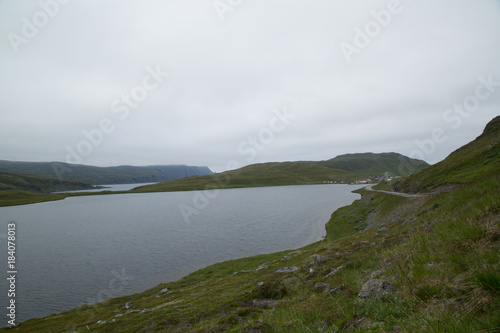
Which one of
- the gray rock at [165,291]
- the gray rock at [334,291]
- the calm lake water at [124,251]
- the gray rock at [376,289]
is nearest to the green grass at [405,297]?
the gray rock at [334,291]

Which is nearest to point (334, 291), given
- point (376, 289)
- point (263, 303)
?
point (376, 289)

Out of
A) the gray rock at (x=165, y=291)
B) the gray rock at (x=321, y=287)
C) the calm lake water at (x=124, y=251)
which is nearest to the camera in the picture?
the gray rock at (x=321, y=287)

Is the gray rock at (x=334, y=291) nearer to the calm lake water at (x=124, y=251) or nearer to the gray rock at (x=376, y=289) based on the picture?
the gray rock at (x=376, y=289)

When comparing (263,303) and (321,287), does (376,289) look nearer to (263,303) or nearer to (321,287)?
(321,287)

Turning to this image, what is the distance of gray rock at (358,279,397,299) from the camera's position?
318 inches

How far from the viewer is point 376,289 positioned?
8.49 metres

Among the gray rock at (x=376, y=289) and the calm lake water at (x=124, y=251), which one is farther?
the calm lake water at (x=124, y=251)

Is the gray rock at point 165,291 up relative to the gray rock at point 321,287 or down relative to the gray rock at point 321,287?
down

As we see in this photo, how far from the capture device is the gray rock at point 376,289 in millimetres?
8070

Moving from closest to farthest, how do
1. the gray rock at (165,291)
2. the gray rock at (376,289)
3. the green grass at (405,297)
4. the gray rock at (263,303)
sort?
the green grass at (405,297), the gray rock at (376,289), the gray rock at (263,303), the gray rock at (165,291)

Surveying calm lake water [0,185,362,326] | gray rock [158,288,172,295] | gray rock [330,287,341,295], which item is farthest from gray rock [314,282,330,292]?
calm lake water [0,185,362,326]

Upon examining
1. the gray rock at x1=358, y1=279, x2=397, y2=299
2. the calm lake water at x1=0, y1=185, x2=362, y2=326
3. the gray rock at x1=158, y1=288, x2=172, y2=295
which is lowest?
the gray rock at x1=158, y1=288, x2=172, y2=295

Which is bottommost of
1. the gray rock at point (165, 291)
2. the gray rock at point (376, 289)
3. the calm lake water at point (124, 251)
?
the gray rock at point (165, 291)

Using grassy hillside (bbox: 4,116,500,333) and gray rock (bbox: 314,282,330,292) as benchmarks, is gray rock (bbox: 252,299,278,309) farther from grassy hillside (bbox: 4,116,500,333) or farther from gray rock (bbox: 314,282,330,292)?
gray rock (bbox: 314,282,330,292)
